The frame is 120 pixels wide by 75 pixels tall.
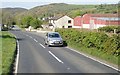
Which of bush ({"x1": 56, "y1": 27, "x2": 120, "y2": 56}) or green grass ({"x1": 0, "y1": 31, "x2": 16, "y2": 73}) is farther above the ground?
bush ({"x1": 56, "y1": 27, "x2": 120, "y2": 56})

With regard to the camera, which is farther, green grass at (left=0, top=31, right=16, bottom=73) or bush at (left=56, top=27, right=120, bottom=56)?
bush at (left=56, top=27, right=120, bottom=56)

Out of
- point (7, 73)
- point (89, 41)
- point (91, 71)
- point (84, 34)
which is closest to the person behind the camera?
point (7, 73)

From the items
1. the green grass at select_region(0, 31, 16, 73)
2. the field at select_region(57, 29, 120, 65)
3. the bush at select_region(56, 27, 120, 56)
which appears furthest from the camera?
the bush at select_region(56, 27, 120, 56)

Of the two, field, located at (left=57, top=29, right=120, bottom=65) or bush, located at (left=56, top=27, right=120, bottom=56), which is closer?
field, located at (left=57, top=29, right=120, bottom=65)

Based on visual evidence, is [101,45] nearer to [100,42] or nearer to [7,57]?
[100,42]

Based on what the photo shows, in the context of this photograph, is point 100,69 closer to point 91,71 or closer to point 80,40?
point 91,71

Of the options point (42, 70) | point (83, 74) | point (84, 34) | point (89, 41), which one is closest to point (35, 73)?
point (42, 70)

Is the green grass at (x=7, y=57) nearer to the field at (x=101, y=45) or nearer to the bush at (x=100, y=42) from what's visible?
the field at (x=101, y=45)

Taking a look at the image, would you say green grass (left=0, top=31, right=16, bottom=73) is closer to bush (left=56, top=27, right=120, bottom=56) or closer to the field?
the field

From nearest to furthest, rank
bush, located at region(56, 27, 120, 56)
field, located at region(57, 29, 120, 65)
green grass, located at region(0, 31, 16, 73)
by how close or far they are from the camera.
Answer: green grass, located at region(0, 31, 16, 73)
field, located at region(57, 29, 120, 65)
bush, located at region(56, 27, 120, 56)

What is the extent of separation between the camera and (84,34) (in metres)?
29.3

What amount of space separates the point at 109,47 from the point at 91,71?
5478 mm

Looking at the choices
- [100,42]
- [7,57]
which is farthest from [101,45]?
[7,57]

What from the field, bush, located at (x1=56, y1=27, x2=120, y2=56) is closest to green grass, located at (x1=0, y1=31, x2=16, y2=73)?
the field
